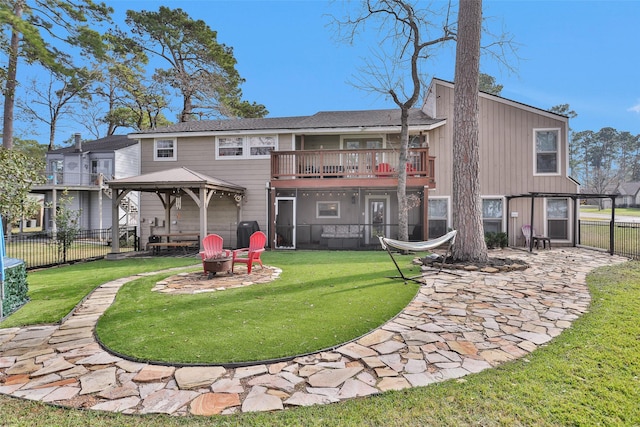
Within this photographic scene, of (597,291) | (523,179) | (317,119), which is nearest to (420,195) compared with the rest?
(523,179)

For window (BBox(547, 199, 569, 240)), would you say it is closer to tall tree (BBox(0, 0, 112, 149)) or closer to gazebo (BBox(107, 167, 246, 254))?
gazebo (BBox(107, 167, 246, 254))

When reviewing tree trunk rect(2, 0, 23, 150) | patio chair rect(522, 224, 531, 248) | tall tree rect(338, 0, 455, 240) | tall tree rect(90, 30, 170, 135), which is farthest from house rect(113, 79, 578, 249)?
tall tree rect(90, 30, 170, 135)

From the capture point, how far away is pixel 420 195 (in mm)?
12508

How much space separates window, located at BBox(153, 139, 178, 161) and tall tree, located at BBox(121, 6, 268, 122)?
1093 cm

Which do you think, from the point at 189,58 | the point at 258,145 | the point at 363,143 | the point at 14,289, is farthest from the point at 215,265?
the point at 189,58

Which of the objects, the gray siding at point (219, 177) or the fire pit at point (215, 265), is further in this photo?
the gray siding at point (219, 177)

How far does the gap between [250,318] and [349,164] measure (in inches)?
343

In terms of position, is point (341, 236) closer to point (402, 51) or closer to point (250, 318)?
point (402, 51)

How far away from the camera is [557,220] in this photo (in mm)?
12359

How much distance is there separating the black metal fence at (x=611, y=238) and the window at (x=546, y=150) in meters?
2.81

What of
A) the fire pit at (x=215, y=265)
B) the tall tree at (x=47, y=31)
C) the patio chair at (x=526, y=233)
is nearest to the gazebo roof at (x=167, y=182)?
the fire pit at (x=215, y=265)

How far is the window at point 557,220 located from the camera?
12320 mm

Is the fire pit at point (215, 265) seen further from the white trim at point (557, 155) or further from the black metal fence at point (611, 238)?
the white trim at point (557, 155)

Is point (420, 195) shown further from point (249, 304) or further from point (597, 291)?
point (249, 304)
